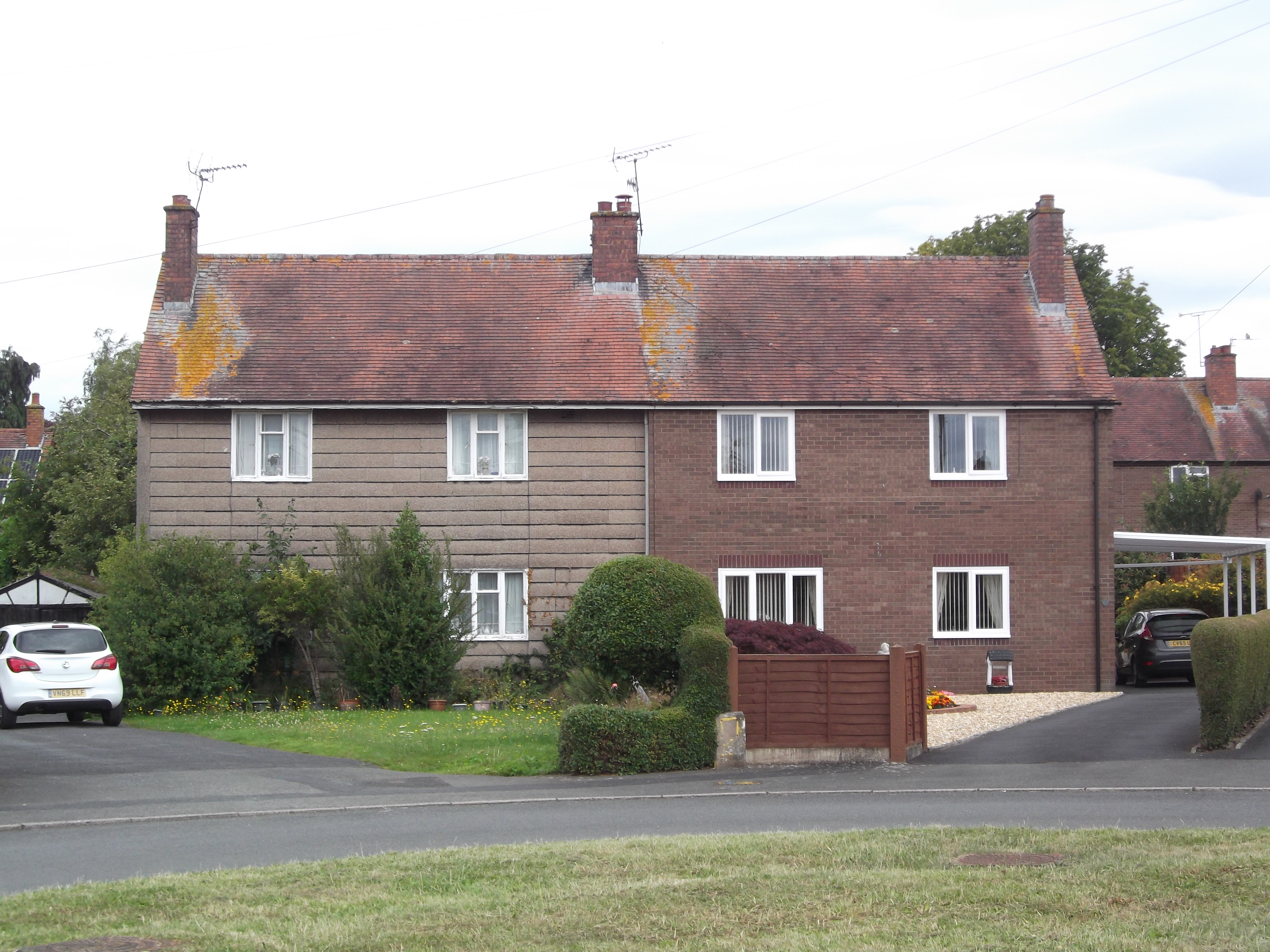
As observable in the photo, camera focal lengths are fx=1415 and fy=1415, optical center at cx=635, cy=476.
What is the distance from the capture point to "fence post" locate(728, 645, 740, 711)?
1720cm

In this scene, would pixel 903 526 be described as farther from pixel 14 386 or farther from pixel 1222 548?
pixel 14 386

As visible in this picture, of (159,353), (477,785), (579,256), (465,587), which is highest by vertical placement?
(579,256)

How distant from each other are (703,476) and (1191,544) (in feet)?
31.7

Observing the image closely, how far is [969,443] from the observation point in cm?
2689

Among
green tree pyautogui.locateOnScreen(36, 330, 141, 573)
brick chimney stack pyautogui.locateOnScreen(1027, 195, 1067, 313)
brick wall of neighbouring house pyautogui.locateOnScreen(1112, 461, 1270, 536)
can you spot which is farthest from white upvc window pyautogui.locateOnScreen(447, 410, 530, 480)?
brick wall of neighbouring house pyautogui.locateOnScreen(1112, 461, 1270, 536)

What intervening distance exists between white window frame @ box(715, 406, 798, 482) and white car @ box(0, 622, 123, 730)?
36.7 feet

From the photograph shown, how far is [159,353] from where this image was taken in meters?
27.1

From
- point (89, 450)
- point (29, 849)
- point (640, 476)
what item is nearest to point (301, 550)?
point (640, 476)

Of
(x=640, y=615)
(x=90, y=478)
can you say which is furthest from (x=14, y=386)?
(x=640, y=615)

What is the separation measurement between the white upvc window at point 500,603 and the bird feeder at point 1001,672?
861 centimetres

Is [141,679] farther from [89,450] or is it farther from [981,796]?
[89,450]

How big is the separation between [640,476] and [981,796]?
13.3 m

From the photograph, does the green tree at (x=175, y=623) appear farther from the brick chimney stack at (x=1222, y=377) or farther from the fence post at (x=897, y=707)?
the brick chimney stack at (x=1222, y=377)

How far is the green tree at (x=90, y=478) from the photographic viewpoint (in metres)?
41.5
